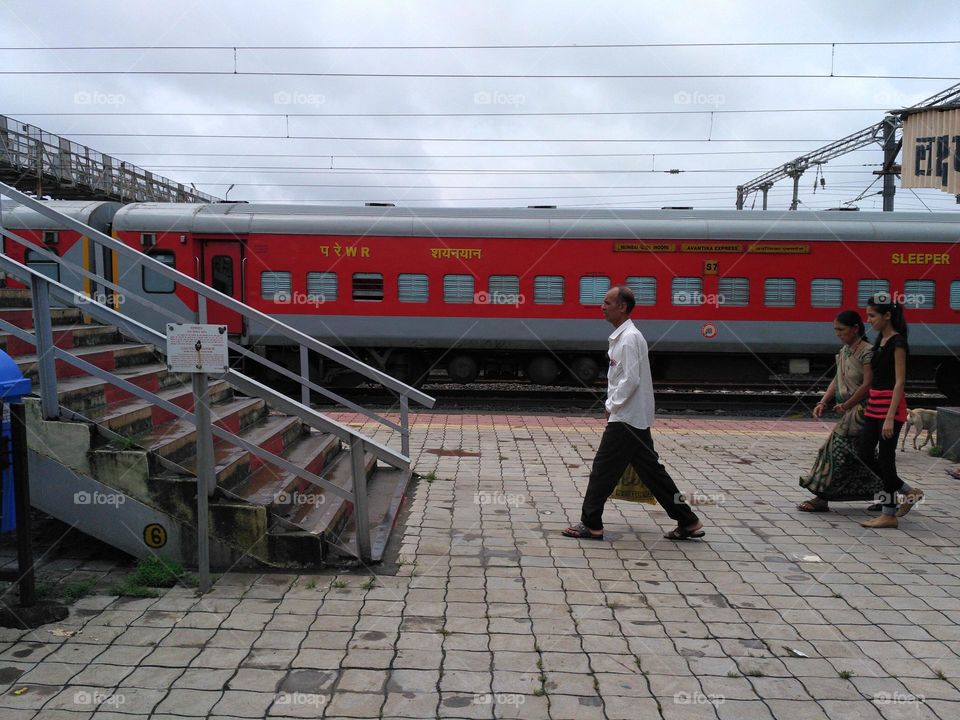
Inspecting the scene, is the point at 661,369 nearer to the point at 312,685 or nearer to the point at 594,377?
the point at 594,377

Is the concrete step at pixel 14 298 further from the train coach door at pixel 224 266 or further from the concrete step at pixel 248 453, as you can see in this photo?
the train coach door at pixel 224 266

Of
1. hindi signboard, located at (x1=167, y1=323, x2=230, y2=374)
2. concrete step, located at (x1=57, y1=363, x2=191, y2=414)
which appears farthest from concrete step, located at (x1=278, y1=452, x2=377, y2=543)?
concrete step, located at (x1=57, y1=363, x2=191, y2=414)

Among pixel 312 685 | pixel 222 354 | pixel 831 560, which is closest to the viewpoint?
pixel 312 685

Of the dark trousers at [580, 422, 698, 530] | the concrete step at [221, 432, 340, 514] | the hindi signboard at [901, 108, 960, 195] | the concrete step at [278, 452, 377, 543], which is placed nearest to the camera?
the concrete step at [278, 452, 377, 543]

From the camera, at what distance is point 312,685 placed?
3.33 meters

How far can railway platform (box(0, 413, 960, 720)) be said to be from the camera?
322cm

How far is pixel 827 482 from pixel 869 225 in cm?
902

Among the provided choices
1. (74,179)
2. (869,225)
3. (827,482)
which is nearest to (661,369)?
(869,225)

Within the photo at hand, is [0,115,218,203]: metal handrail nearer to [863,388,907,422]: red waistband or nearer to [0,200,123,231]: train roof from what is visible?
[0,200,123,231]: train roof

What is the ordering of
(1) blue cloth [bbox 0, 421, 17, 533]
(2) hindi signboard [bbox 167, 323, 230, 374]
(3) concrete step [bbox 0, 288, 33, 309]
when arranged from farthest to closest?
(3) concrete step [bbox 0, 288, 33, 309] → (2) hindi signboard [bbox 167, 323, 230, 374] → (1) blue cloth [bbox 0, 421, 17, 533]

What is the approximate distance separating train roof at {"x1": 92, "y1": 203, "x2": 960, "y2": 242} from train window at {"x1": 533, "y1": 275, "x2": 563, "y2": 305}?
76 cm

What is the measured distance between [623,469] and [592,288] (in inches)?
328

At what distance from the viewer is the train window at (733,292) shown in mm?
13453

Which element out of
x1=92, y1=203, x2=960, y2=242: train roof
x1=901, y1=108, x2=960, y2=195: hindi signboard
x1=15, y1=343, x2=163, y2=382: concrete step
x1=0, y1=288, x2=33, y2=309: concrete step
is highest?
x1=901, y1=108, x2=960, y2=195: hindi signboard
